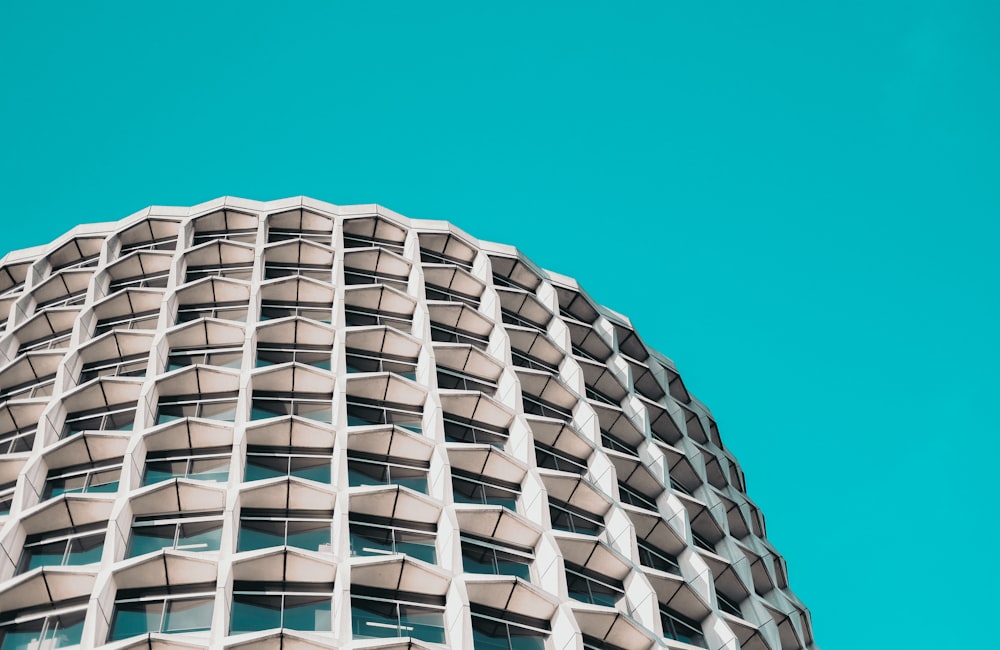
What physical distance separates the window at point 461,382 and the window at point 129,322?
472 inches

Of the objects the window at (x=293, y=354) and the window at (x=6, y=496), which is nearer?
A: the window at (x=6, y=496)

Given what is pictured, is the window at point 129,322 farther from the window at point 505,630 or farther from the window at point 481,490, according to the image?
the window at point 505,630

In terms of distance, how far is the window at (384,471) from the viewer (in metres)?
47.4

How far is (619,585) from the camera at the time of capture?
47312mm

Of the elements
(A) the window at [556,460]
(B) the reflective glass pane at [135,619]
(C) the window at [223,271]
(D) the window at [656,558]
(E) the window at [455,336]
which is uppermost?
(C) the window at [223,271]

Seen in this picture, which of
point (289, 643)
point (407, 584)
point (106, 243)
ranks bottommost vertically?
point (289, 643)

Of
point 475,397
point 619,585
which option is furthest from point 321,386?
point 619,585

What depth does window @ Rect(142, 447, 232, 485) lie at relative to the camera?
153 ft

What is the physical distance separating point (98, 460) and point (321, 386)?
8136 millimetres

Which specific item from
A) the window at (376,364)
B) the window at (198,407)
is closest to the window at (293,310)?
the window at (376,364)

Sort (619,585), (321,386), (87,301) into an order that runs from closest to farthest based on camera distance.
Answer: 1. (619,585)
2. (321,386)
3. (87,301)

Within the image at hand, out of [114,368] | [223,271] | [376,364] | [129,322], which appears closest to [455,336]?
[376,364]

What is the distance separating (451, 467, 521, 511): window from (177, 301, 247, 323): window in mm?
13004

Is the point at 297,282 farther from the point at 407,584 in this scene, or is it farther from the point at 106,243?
the point at 407,584
